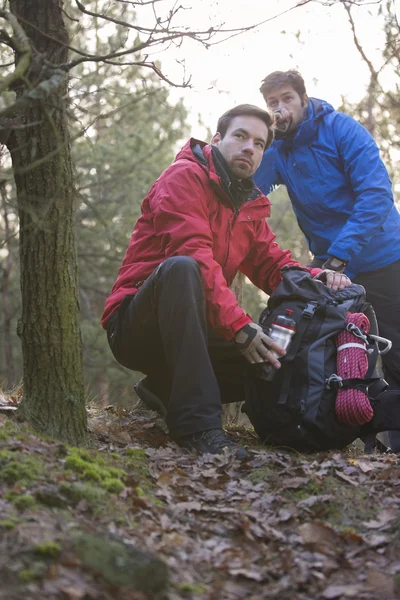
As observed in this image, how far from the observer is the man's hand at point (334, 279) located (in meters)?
4.19

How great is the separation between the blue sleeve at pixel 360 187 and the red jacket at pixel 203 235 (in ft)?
1.11

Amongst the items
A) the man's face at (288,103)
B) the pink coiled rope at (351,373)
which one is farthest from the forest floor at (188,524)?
the man's face at (288,103)

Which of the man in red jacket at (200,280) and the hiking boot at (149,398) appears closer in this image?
the man in red jacket at (200,280)

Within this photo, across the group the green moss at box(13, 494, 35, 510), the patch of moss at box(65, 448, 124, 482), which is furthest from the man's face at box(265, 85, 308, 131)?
the green moss at box(13, 494, 35, 510)

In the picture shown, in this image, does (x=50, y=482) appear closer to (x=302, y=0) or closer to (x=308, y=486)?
(x=308, y=486)

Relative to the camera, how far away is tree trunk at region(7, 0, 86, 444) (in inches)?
124

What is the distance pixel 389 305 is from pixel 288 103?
5.61ft

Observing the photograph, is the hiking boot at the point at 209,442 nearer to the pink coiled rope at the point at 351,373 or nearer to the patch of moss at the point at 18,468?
the pink coiled rope at the point at 351,373

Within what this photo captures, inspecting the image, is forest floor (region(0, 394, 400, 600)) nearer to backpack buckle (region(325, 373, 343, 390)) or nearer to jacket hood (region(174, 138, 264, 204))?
backpack buckle (region(325, 373, 343, 390))

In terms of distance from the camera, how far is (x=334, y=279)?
4.21 metres

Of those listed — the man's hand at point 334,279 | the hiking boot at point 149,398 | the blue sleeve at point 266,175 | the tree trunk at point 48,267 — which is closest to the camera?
the tree trunk at point 48,267

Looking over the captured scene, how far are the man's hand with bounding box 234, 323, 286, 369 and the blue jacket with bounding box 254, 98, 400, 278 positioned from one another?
116 centimetres

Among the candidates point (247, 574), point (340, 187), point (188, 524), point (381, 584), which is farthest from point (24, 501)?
point (340, 187)

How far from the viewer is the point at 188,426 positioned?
3453 millimetres
